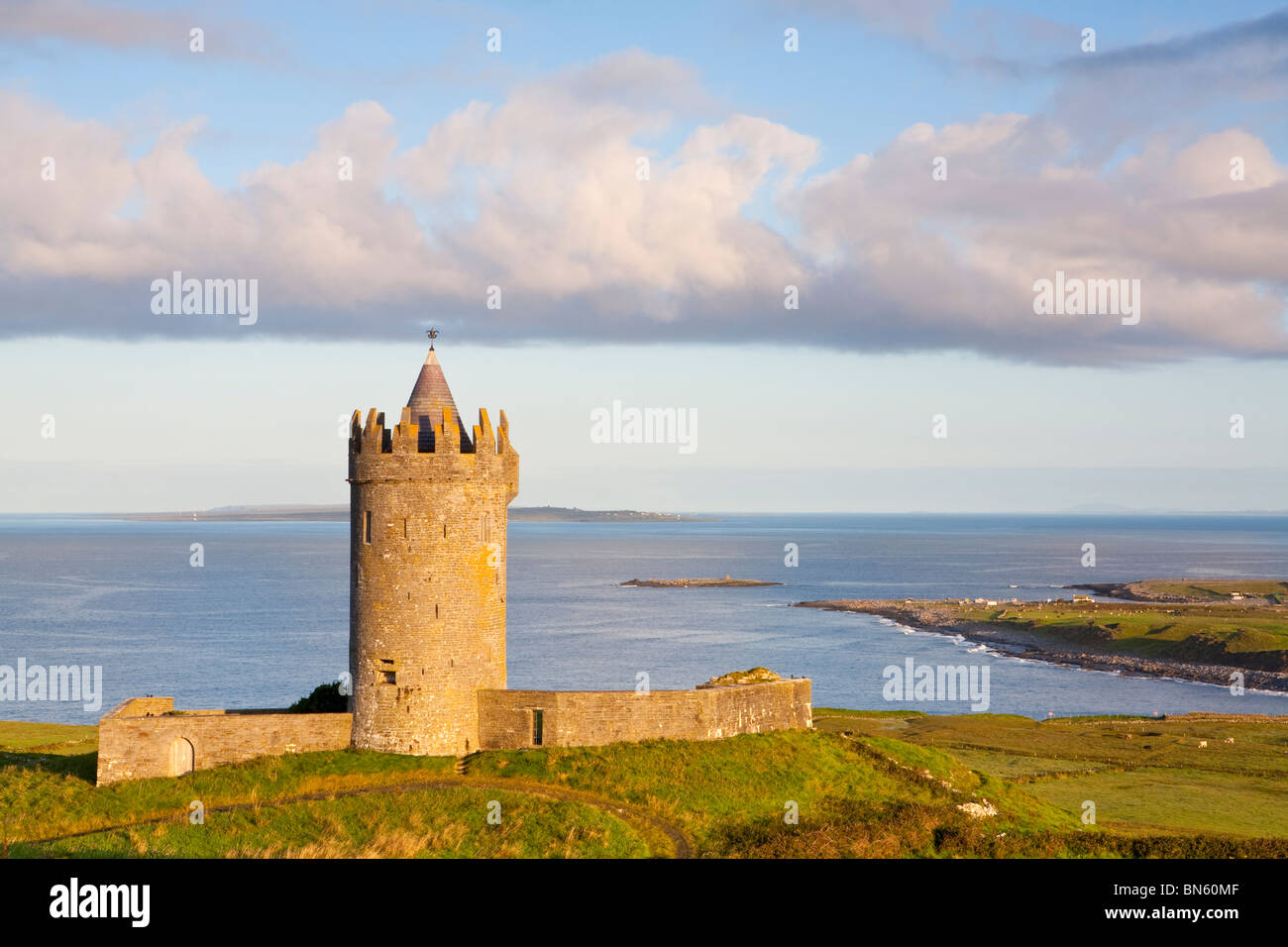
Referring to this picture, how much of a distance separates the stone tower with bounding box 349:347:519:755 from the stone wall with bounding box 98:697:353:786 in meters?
1.13

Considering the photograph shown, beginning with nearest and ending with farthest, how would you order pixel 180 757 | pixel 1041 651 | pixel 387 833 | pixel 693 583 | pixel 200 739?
pixel 387 833, pixel 180 757, pixel 200 739, pixel 1041 651, pixel 693 583

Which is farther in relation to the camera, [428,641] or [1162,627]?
[1162,627]

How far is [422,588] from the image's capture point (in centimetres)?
3152

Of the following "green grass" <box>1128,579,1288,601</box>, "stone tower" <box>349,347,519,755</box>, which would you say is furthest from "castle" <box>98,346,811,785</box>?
"green grass" <box>1128,579,1288,601</box>

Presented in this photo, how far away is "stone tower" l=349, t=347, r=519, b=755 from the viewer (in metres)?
31.5

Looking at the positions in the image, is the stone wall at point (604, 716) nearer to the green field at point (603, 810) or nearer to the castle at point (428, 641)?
the castle at point (428, 641)

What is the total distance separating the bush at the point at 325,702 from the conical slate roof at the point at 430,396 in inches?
343

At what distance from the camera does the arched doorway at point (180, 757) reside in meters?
30.5

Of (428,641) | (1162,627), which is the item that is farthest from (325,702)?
(1162,627)

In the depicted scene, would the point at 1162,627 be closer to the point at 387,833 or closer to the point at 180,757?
the point at 180,757

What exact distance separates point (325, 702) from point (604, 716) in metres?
9.02

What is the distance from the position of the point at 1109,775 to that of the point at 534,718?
27.7m
